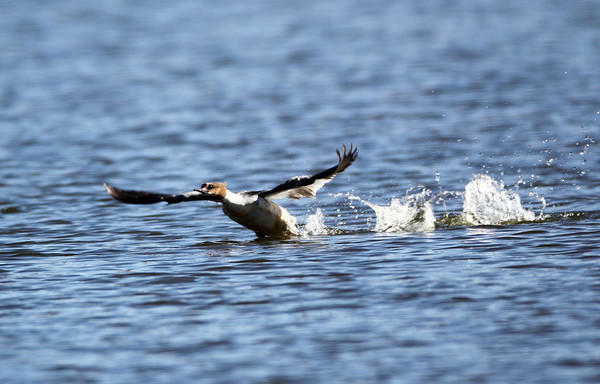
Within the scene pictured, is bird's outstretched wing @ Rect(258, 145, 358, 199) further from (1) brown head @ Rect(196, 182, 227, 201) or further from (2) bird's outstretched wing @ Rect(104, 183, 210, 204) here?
(2) bird's outstretched wing @ Rect(104, 183, 210, 204)

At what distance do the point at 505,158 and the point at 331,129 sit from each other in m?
4.72

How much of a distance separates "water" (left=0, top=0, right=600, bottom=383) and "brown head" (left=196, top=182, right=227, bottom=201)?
655 mm

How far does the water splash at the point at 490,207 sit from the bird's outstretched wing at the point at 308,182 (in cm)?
175

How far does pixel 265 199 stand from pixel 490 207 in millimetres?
2686

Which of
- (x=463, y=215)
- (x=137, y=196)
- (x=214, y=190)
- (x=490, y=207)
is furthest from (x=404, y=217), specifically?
(x=137, y=196)

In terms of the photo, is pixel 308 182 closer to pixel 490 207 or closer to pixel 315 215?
pixel 315 215

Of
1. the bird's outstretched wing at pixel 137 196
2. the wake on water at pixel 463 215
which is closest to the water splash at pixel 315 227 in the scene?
the wake on water at pixel 463 215

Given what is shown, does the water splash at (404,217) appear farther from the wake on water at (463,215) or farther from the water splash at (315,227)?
the water splash at (315,227)

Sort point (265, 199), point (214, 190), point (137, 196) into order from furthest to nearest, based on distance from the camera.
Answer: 1. point (265, 199)
2. point (214, 190)
3. point (137, 196)

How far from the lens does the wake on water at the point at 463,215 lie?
38.0ft

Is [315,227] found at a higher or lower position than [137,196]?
lower

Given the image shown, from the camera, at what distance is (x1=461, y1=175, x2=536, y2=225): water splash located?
11.6 meters

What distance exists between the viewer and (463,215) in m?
11.9

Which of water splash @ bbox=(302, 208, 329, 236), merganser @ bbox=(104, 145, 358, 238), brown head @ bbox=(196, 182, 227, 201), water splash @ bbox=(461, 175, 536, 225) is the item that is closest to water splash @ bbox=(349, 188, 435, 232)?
water splash @ bbox=(461, 175, 536, 225)
